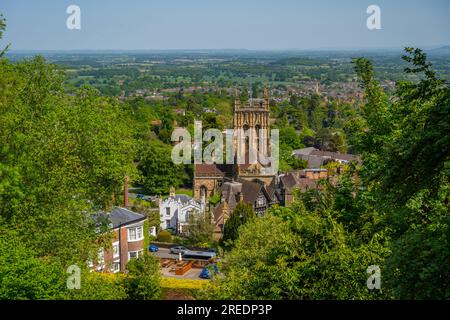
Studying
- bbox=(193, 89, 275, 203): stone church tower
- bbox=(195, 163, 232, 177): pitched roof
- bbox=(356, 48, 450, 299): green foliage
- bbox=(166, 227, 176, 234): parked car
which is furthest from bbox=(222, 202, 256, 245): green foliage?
bbox=(356, 48, 450, 299): green foliage

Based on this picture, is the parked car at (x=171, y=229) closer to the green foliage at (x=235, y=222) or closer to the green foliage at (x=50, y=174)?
the green foliage at (x=235, y=222)

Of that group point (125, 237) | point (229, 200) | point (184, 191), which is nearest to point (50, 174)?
point (125, 237)

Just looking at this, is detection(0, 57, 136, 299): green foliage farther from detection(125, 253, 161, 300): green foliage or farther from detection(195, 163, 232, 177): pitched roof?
detection(195, 163, 232, 177): pitched roof

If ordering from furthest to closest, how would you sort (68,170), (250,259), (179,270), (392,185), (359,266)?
(179,270), (68,170), (250,259), (359,266), (392,185)

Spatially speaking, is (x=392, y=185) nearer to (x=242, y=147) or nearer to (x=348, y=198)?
(x=348, y=198)

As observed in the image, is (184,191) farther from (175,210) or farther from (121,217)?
(121,217)

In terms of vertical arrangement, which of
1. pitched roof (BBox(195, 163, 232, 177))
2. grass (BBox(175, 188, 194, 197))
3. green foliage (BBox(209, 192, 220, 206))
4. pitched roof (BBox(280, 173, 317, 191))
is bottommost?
grass (BBox(175, 188, 194, 197))

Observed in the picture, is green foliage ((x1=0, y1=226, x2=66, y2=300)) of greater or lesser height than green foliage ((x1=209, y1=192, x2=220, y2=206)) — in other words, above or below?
above

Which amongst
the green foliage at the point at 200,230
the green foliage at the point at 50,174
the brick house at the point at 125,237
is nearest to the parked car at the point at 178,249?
the green foliage at the point at 200,230
